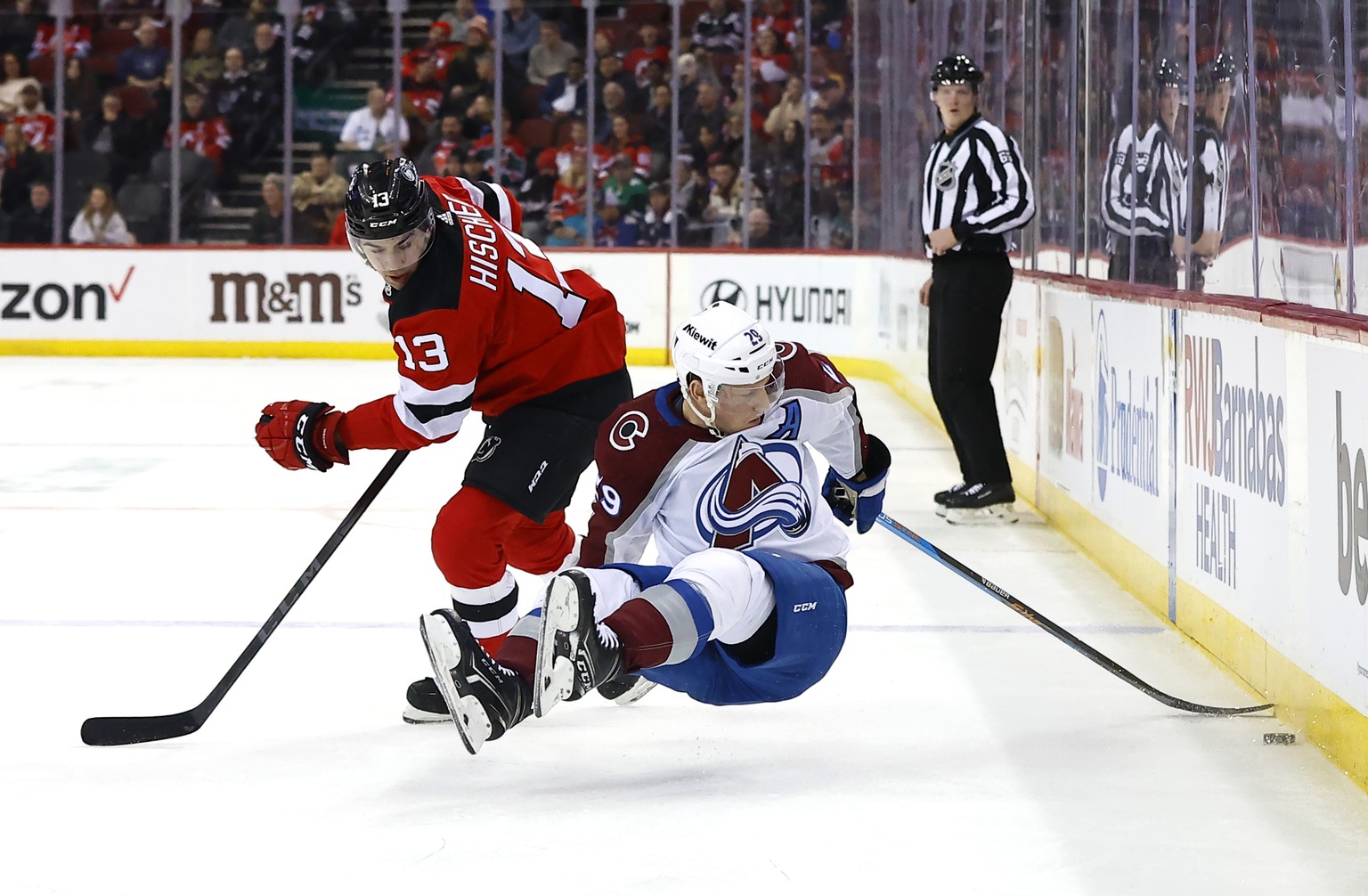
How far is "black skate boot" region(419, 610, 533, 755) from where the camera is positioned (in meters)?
2.45

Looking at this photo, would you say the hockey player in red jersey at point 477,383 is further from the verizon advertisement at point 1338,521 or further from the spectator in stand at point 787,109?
the spectator in stand at point 787,109

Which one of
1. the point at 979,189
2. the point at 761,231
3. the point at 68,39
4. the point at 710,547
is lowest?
the point at 710,547

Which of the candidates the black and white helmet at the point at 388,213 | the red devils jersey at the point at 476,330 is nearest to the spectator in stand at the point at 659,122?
the red devils jersey at the point at 476,330

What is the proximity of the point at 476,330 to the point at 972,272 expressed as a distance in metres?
2.93

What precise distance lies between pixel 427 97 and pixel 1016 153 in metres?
7.47

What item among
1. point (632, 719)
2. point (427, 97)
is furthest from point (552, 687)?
point (427, 97)

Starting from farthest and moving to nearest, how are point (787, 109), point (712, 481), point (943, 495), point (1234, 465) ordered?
1. point (787, 109)
2. point (943, 495)
3. point (1234, 465)
4. point (712, 481)

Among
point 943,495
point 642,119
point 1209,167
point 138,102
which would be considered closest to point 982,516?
point 943,495

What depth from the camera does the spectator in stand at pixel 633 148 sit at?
1178 cm

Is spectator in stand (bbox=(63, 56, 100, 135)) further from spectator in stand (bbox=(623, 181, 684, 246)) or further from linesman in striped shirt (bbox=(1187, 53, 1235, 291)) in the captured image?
linesman in striped shirt (bbox=(1187, 53, 1235, 291))

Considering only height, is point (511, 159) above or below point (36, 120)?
below

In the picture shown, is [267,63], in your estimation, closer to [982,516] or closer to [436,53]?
[436,53]

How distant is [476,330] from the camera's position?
120 inches

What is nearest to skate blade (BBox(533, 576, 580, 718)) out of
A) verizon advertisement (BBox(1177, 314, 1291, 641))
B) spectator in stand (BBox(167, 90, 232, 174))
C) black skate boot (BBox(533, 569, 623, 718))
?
black skate boot (BBox(533, 569, 623, 718))
